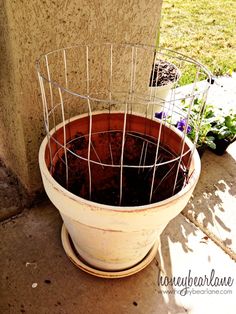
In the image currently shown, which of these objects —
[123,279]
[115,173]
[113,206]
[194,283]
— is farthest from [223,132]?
[113,206]

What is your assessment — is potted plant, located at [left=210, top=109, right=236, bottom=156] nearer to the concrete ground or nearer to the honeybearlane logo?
the concrete ground

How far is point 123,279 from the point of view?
144 cm

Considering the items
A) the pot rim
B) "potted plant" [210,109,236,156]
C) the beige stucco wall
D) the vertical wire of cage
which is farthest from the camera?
"potted plant" [210,109,236,156]

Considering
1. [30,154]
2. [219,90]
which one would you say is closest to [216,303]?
[30,154]

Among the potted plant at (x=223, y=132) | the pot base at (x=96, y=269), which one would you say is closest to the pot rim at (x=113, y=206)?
the pot base at (x=96, y=269)

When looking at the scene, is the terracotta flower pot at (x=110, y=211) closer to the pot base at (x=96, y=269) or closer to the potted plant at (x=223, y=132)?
the pot base at (x=96, y=269)

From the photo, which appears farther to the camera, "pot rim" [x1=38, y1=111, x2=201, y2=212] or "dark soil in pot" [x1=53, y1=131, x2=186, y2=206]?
"dark soil in pot" [x1=53, y1=131, x2=186, y2=206]

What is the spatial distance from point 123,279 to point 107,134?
65cm

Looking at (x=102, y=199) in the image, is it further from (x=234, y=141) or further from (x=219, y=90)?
(x=219, y=90)

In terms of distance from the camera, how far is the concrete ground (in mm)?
1352

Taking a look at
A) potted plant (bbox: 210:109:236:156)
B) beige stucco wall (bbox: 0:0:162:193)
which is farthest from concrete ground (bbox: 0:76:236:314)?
potted plant (bbox: 210:109:236:156)

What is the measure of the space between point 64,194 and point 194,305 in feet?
2.52

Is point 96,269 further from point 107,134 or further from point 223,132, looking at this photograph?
point 223,132

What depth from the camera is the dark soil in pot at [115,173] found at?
1414 millimetres
